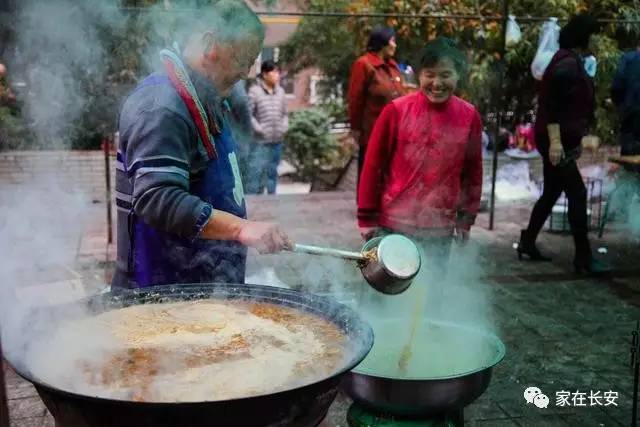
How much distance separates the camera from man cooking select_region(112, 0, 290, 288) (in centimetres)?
217

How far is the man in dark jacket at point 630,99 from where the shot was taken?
24.7ft

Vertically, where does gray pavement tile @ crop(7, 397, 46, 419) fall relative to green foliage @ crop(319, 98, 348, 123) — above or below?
below

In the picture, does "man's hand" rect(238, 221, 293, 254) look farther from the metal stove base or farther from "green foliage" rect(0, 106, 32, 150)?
"green foliage" rect(0, 106, 32, 150)

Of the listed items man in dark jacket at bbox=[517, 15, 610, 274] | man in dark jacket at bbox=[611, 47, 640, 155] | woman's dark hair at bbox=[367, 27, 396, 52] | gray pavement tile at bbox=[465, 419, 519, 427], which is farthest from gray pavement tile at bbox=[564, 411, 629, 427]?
woman's dark hair at bbox=[367, 27, 396, 52]

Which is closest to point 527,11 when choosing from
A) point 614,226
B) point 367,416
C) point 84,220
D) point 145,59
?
point 614,226

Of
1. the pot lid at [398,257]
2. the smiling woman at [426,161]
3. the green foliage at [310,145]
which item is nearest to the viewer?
the pot lid at [398,257]

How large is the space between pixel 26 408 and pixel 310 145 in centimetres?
935

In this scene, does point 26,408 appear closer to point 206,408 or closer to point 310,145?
point 206,408

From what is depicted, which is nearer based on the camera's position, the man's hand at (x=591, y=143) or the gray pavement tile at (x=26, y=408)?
the gray pavement tile at (x=26, y=408)

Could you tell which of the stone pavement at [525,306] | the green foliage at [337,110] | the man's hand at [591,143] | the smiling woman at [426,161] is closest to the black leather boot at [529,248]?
the stone pavement at [525,306]

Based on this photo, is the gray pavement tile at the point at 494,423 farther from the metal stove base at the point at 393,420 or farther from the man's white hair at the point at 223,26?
the man's white hair at the point at 223,26

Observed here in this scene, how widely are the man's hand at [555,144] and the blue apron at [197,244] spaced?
4.19 m

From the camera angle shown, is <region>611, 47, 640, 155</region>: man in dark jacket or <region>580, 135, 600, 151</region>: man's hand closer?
<region>611, 47, 640, 155</region>: man in dark jacket

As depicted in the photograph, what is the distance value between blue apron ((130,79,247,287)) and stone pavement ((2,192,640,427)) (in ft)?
4.61
